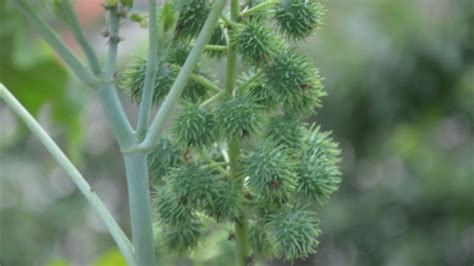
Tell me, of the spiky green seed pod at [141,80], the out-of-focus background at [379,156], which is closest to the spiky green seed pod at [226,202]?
the spiky green seed pod at [141,80]

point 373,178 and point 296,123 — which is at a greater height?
point 296,123

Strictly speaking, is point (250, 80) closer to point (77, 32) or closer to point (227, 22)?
point (227, 22)

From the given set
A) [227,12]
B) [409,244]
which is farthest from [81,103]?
[409,244]

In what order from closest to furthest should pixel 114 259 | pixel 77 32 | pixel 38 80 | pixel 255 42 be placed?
pixel 77 32, pixel 255 42, pixel 114 259, pixel 38 80

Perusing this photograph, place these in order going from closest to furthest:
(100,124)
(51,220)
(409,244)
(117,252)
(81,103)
A: (117,252)
(81,103)
(409,244)
(51,220)
(100,124)

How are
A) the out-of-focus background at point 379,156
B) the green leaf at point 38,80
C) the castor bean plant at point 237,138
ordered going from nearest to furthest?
the castor bean plant at point 237,138
the green leaf at point 38,80
the out-of-focus background at point 379,156

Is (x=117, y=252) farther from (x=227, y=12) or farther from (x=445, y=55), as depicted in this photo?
(x=445, y=55)

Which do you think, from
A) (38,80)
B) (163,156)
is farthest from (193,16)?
(38,80)

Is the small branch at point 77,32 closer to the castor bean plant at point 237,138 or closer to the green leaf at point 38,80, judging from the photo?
the castor bean plant at point 237,138
